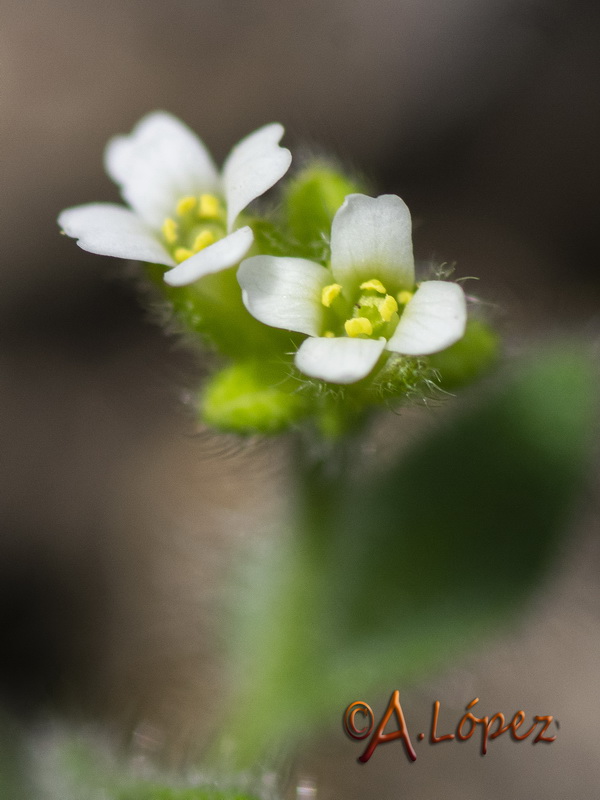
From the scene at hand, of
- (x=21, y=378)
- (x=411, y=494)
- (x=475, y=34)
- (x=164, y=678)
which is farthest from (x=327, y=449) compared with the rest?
(x=475, y=34)

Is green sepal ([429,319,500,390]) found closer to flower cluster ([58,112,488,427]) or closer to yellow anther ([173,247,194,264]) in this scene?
flower cluster ([58,112,488,427])

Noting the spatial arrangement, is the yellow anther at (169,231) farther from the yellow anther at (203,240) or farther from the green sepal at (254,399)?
the green sepal at (254,399)

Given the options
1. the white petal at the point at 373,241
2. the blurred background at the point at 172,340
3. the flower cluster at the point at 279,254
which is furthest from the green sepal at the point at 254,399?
the blurred background at the point at 172,340

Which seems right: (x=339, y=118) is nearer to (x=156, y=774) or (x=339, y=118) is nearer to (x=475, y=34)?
(x=475, y=34)

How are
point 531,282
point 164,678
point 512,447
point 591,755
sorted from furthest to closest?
point 531,282 → point 164,678 → point 591,755 → point 512,447

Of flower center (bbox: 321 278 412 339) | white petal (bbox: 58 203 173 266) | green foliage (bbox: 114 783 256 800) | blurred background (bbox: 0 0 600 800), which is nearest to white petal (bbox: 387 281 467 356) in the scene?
flower center (bbox: 321 278 412 339)
